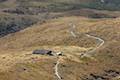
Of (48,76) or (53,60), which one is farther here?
(53,60)

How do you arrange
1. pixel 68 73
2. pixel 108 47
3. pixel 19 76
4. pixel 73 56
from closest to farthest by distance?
pixel 19 76, pixel 68 73, pixel 73 56, pixel 108 47

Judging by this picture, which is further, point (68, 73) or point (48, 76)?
point (68, 73)

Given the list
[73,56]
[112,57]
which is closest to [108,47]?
[112,57]

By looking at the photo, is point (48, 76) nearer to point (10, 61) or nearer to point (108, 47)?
point (10, 61)

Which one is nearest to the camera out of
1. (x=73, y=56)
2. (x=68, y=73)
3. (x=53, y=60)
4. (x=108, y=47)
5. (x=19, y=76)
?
(x=19, y=76)

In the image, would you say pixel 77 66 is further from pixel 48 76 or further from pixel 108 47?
pixel 108 47

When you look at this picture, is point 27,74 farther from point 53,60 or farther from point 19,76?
point 53,60

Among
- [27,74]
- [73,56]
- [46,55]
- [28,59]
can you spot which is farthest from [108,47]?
[27,74]

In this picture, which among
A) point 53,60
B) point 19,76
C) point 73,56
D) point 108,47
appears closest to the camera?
point 19,76

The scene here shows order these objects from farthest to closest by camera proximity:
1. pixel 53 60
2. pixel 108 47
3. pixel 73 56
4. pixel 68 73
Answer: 1. pixel 108 47
2. pixel 73 56
3. pixel 53 60
4. pixel 68 73
